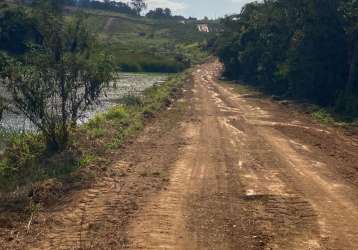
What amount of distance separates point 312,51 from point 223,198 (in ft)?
71.0

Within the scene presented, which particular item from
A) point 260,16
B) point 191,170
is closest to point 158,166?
point 191,170

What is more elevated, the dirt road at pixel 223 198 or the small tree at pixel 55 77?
the small tree at pixel 55 77

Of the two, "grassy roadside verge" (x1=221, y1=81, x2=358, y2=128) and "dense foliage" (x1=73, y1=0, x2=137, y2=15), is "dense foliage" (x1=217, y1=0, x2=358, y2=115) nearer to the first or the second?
"grassy roadside verge" (x1=221, y1=81, x2=358, y2=128)

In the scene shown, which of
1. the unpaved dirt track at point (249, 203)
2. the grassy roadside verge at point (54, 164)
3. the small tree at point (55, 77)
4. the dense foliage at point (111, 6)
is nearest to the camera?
the unpaved dirt track at point (249, 203)

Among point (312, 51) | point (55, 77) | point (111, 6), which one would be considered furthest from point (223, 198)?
point (111, 6)

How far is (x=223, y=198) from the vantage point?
1048 centimetres

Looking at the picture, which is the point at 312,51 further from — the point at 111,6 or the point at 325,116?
the point at 111,6

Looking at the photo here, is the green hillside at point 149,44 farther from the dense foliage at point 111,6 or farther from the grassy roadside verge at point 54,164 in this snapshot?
the grassy roadside verge at point 54,164

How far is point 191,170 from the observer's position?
43.2 ft

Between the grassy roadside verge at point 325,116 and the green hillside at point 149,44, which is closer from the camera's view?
the grassy roadside verge at point 325,116

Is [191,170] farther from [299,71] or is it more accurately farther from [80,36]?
[299,71]

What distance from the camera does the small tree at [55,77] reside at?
14.0 metres

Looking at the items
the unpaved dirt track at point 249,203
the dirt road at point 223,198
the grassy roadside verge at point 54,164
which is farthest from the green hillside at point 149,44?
the unpaved dirt track at point 249,203

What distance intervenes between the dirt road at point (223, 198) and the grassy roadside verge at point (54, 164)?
0.70 metres
